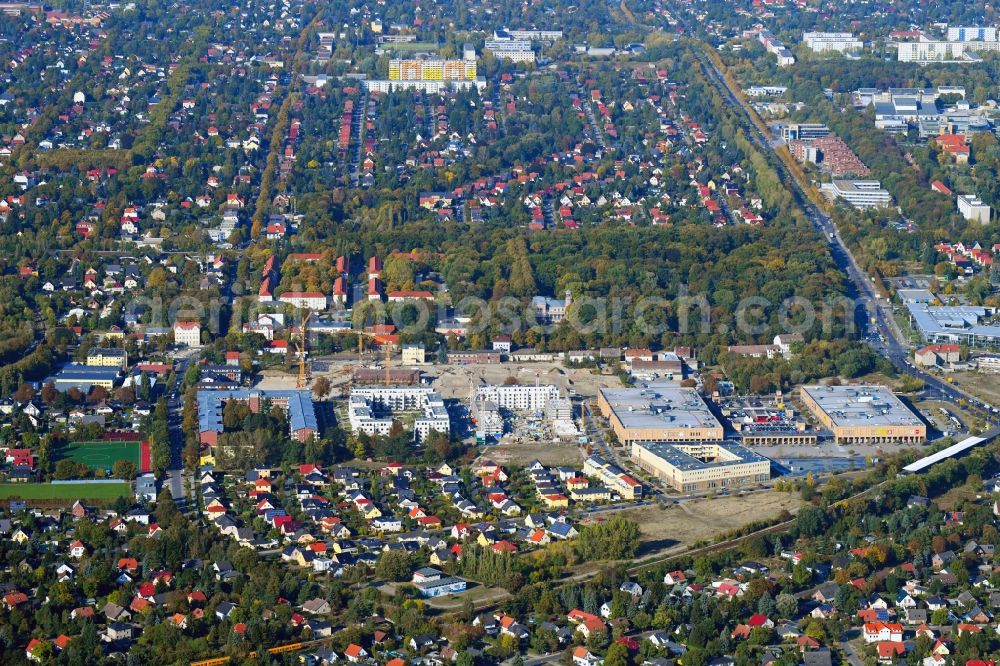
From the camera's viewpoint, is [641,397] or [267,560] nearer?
[267,560]

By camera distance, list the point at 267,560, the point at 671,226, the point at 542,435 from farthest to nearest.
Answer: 1. the point at 671,226
2. the point at 542,435
3. the point at 267,560

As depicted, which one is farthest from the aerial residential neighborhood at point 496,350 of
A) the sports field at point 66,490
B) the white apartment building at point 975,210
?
the white apartment building at point 975,210

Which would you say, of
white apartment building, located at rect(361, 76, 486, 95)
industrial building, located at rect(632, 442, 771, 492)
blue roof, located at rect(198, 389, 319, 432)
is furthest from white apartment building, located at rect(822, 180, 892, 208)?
blue roof, located at rect(198, 389, 319, 432)

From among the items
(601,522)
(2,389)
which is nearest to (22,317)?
(2,389)

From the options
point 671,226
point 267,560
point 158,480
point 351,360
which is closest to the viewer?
point 267,560

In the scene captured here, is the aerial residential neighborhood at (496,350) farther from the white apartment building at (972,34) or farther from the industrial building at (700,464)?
the white apartment building at (972,34)

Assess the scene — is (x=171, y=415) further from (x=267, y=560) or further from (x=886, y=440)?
(x=886, y=440)

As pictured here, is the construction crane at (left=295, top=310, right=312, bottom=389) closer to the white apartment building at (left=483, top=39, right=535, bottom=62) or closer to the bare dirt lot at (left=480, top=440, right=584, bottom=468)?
the bare dirt lot at (left=480, top=440, right=584, bottom=468)
